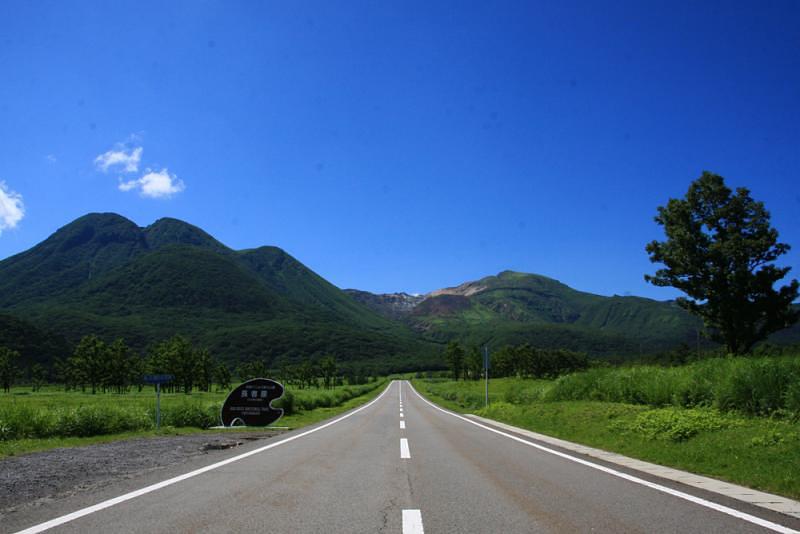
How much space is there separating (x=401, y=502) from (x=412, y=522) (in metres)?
1.02

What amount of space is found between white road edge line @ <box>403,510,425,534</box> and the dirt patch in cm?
448

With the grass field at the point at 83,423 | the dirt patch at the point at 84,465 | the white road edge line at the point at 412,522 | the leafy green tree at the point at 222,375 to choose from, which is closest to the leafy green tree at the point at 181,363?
the leafy green tree at the point at 222,375

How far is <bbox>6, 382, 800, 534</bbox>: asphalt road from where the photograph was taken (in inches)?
198

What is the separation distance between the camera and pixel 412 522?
5133mm

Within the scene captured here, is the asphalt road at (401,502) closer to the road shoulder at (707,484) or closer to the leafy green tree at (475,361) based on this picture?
the road shoulder at (707,484)

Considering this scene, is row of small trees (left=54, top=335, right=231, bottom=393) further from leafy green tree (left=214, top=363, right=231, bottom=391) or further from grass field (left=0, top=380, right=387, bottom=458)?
grass field (left=0, top=380, right=387, bottom=458)

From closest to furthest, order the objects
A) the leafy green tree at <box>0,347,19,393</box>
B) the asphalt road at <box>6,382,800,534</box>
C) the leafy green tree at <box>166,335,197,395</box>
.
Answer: the asphalt road at <box>6,382,800,534</box> → the leafy green tree at <box>166,335,197,395</box> → the leafy green tree at <box>0,347,19,393</box>

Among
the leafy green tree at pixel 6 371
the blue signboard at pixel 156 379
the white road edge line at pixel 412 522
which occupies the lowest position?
the leafy green tree at pixel 6 371

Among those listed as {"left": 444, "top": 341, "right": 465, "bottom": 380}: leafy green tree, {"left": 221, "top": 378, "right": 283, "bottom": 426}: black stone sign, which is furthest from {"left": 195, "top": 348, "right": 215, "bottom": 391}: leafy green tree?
{"left": 444, "top": 341, "right": 465, "bottom": 380}: leafy green tree

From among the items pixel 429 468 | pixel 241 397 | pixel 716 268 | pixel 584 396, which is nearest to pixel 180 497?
pixel 429 468

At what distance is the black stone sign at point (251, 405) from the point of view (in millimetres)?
20281

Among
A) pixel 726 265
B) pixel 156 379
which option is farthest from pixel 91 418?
pixel 726 265

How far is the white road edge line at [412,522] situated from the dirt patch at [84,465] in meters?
4.48

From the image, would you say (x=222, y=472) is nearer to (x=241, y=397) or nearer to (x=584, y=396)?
(x=241, y=397)
